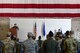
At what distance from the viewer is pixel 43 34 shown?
10.5m

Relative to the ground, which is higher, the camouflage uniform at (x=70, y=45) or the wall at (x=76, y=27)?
the wall at (x=76, y=27)

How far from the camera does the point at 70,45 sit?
22.4 feet

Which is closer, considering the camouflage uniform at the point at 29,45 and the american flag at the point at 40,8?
the camouflage uniform at the point at 29,45

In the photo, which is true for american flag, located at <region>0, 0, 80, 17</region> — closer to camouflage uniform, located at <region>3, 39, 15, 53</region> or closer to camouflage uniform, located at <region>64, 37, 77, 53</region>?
camouflage uniform, located at <region>64, 37, 77, 53</region>

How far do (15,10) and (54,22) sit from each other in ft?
5.27

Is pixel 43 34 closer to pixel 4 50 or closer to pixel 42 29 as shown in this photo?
pixel 42 29

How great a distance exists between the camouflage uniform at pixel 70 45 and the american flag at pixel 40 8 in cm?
374

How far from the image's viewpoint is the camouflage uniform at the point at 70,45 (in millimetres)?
6777

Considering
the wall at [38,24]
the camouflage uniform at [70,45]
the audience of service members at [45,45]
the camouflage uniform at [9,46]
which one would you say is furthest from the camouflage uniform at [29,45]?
the wall at [38,24]

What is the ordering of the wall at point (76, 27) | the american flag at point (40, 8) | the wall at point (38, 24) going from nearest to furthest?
the wall at point (76, 27)
the wall at point (38, 24)
the american flag at point (40, 8)

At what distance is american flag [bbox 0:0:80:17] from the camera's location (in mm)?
10539

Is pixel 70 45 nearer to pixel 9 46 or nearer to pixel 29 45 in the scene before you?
pixel 29 45

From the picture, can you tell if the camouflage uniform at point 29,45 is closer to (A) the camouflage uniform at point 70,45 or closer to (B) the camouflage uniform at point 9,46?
(B) the camouflage uniform at point 9,46

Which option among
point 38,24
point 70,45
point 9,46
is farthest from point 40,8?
point 9,46
